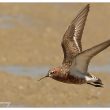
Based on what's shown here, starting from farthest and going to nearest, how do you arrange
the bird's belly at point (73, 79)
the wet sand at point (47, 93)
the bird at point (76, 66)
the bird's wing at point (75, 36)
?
the wet sand at point (47, 93), the bird's wing at point (75, 36), the bird's belly at point (73, 79), the bird at point (76, 66)

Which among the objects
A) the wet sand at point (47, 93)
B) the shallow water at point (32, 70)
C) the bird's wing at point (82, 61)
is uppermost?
the shallow water at point (32, 70)

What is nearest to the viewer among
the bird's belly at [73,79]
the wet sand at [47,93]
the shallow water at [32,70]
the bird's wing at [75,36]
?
the bird's belly at [73,79]

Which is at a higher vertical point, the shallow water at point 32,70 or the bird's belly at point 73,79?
the shallow water at point 32,70

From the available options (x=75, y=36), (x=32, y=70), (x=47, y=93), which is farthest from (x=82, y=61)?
(x=32, y=70)

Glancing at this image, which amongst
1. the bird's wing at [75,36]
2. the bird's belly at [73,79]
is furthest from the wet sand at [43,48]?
the bird's belly at [73,79]

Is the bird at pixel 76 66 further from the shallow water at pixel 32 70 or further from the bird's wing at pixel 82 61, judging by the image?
the shallow water at pixel 32 70

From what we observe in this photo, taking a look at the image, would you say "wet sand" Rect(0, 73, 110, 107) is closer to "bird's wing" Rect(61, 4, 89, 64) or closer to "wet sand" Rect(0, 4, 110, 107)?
"wet sand" Rect(0, 4, 110, 107)

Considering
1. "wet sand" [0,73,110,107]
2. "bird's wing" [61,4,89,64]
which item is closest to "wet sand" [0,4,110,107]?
"wet sand" [0,73,110,107]
